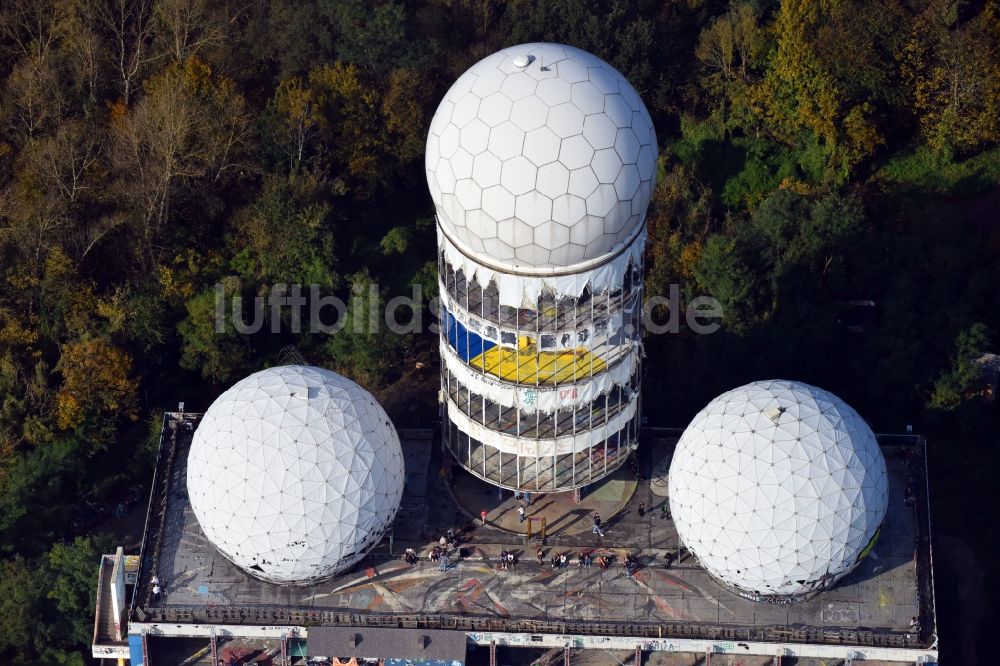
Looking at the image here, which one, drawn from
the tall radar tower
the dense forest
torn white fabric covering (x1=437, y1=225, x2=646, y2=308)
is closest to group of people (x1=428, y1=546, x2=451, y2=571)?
the tall radar tower

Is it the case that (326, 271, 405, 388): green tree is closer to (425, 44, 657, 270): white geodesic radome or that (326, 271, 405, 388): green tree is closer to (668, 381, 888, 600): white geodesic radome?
(668, 381, 888, 600): white geodesic radome

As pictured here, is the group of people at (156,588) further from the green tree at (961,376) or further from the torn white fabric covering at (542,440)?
the green tree at (961,376)

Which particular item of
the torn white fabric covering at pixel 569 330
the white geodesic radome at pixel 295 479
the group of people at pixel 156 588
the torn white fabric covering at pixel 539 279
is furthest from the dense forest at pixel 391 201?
the torn white fabric covering at pixel 539 279

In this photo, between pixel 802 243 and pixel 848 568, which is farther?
pixel 802 243

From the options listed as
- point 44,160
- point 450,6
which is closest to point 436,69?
point 450,6

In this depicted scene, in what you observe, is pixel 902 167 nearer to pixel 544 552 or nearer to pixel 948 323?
pixel 948 323

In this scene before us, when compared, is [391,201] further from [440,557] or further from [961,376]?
[961,376]

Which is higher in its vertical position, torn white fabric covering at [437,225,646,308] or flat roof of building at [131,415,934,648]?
torn white fabric covering at [437,225,646,308]

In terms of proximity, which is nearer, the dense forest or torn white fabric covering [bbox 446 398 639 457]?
torn white fabric covering [bbox 446 398 639 457]
